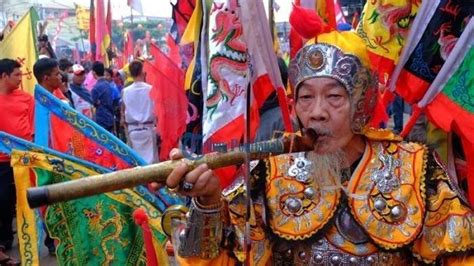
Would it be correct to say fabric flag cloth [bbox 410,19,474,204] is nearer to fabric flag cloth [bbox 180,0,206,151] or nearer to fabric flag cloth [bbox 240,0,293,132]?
fabric flag cloth [bbox 240,0,293,132]

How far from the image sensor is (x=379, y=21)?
256 centimetres

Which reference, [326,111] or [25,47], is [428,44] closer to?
[326,111]

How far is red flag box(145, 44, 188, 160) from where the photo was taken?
4.82 metres

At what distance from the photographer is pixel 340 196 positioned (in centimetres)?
196

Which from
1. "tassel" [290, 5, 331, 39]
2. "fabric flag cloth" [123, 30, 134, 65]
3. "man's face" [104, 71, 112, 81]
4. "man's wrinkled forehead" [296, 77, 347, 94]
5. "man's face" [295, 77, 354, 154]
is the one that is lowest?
"fabric flag cloth" [123, 30, 134, 65]

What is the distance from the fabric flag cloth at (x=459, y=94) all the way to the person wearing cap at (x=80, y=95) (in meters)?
5.88

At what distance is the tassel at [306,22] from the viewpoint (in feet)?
6.48

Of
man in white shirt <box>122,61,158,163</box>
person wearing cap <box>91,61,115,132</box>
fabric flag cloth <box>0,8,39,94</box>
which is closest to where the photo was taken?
fabric flag cloth <box>0,8,39,94</box>

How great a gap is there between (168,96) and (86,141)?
220 cm

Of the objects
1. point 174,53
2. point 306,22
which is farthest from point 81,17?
point 306,22

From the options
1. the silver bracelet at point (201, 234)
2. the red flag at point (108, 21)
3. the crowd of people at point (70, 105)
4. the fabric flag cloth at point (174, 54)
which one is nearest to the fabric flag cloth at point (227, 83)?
the silver bracelet at point (201, 234)

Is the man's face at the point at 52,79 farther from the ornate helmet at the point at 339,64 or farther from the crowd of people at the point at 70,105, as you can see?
the ornate helmet at the point at 339,64

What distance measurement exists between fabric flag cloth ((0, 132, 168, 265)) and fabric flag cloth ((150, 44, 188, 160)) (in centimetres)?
194

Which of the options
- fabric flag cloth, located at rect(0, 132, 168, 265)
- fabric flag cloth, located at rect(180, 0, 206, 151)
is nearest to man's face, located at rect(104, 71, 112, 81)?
fabric flag cloth, located at rect(180, 0, 206, 151)
